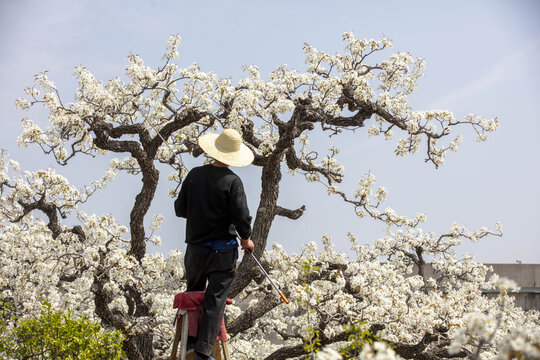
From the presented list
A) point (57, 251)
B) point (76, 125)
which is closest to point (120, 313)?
point (57, 251)

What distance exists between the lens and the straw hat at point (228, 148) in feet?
17.8

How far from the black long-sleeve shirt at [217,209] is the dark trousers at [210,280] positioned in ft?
0.41

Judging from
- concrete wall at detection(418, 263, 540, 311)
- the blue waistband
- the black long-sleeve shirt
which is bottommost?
the blue waistband

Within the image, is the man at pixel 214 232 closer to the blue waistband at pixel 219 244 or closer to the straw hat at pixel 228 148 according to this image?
the blue waistband at pixel 219 244

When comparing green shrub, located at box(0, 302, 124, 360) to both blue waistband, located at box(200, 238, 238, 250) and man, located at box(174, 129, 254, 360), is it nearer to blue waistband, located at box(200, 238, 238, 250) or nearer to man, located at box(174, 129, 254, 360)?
man, located at box(174, 129, 254, 360)

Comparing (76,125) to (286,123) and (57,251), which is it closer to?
(57,251)

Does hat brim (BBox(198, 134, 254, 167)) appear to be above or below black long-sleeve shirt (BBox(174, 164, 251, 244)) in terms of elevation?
above

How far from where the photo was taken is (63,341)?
19.9ft

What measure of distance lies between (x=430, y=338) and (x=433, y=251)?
399 cm

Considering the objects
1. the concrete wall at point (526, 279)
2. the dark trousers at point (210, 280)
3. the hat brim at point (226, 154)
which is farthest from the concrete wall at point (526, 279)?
the dark trousers at point (210, 280)

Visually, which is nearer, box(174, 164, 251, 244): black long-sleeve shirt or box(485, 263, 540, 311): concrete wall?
box(174, 164, 251, 244): black long-sleeve shirt

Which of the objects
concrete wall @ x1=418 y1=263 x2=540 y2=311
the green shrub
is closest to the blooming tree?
the green shrub

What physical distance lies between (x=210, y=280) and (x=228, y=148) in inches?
47.2

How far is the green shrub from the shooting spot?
6.02 m
